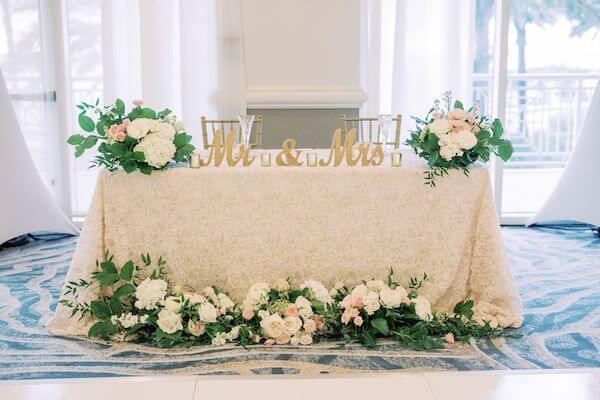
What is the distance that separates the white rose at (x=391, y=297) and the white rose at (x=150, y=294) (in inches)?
31.3

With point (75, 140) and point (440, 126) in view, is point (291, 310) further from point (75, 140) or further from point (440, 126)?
point (75, 140)

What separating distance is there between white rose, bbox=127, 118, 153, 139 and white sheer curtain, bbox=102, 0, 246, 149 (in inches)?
67.5

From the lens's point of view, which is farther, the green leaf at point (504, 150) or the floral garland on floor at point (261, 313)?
the green leaf at point (504, 150)

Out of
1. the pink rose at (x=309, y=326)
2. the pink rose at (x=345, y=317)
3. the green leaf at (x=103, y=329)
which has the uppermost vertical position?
the pink rose at (x=345, y=317)

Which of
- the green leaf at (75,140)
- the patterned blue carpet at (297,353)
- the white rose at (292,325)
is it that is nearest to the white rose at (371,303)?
the patterned blue carpet at (297,353)

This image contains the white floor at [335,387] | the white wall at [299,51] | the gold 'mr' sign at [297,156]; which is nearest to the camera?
the white floor at [335,387]

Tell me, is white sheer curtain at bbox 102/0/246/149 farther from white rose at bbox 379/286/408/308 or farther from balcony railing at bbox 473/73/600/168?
balcony railing at bbox 473/73/600/168

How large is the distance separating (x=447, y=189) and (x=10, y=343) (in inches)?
68.2

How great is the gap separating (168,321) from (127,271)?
25cm

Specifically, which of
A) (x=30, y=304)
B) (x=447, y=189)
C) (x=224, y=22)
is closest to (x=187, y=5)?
(x=224, y=22)

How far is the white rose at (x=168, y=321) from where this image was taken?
2.55 metres

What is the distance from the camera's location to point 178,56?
469 centimetres

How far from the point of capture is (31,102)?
191 inches

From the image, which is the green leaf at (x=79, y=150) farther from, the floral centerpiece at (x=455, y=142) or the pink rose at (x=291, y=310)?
the floral centerpiece at (x=455, y=142)
